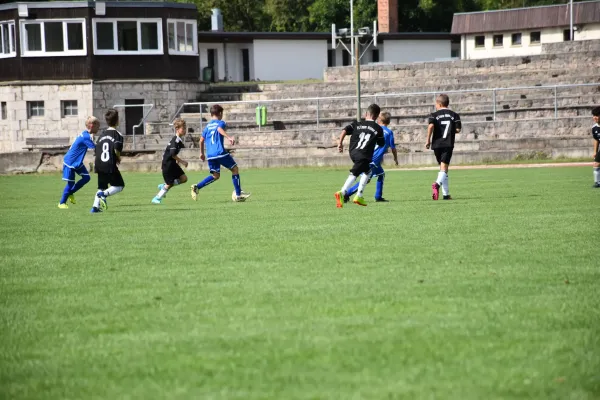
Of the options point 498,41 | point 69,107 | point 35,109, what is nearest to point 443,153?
→ point 69,107

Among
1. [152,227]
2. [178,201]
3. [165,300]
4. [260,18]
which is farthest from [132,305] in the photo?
[260,18]

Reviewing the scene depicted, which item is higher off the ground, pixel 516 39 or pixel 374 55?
pixel 516 39

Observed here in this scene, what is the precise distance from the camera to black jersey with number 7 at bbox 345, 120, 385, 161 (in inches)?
631

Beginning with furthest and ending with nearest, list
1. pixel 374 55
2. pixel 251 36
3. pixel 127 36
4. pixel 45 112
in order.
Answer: pixel 374 55 < pixel 251 36 < pixel 127 36 < pixel 45 112

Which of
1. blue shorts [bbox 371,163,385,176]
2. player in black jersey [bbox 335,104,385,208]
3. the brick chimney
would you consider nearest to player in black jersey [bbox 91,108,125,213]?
player in black jersey [bbox 335,104,385,208]

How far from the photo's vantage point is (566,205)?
563 inches

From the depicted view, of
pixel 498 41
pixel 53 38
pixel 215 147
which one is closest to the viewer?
pixel 215 147

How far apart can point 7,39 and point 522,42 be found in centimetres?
2876

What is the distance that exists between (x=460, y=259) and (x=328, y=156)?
24.4 meters

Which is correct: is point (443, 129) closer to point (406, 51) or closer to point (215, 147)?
point (215, 147)

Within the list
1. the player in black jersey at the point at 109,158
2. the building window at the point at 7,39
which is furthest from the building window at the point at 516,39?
the player in black jersey at the point at 109,158

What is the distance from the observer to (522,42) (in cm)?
5784

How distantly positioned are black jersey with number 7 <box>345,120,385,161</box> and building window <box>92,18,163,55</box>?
95.9ft

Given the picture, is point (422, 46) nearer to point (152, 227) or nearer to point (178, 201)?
point (178, 201)
